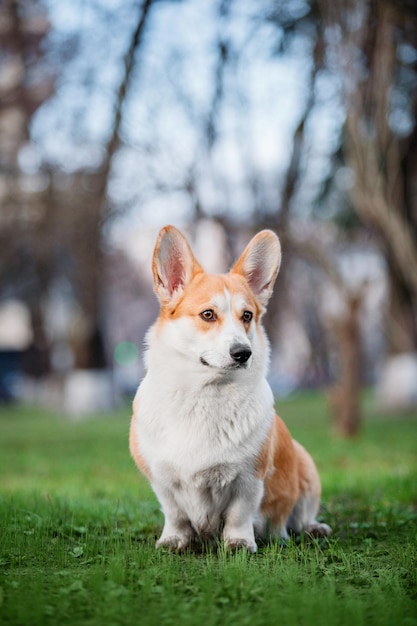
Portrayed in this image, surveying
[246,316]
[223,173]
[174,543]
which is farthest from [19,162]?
[174,543]

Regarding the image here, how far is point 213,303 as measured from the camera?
4.36m

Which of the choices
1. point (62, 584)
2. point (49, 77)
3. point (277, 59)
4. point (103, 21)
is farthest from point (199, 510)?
point (49, 77)

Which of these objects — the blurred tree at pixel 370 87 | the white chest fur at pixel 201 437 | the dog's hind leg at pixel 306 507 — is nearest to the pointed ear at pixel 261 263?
the white chest fur at pixel 201 437

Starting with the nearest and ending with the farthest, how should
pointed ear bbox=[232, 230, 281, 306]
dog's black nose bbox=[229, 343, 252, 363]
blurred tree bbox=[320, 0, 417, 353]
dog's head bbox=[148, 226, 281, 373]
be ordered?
dog's black nose bbox=[229, 343, 252, 363], dog's head bbox=[148, 226, 281, 373], pointed ear bbox=[232, 230, 281, 306], blurred tree bbox=[320, 0, 417, 353]

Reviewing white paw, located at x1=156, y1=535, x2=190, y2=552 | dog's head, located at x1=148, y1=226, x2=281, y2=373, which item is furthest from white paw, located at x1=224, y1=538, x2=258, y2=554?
dog's head, located at x1=148, y1=226, x2=281, y2=373

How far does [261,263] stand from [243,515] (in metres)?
1.57

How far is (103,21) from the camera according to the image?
1706cm

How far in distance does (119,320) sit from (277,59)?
45.9 metres

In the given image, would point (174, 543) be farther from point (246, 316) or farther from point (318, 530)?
point (246, 316)

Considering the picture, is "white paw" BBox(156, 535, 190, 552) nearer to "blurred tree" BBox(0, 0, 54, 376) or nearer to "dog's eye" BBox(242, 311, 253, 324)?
"dog's eye" BBox(242, 311, 253, 324)

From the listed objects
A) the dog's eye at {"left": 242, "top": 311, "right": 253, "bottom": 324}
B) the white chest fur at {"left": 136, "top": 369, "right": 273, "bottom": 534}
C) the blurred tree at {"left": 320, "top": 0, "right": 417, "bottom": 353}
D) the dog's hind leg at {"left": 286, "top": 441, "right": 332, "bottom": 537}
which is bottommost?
the dog's hind leg at {"left": 286, "top": 441, "right": 332, "bottom": 537}

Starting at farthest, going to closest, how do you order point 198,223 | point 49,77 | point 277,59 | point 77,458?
point 198,223 → point 49,77 → point 277,59 → point 77,458

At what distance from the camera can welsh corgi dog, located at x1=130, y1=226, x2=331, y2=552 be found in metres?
4.35

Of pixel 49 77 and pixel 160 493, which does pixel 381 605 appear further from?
pixel 49 77
